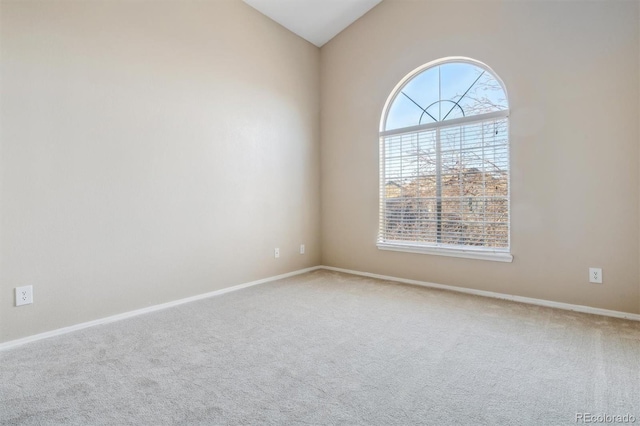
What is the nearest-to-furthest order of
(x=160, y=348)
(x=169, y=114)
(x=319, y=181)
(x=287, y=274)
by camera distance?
(x=160, y=348), (x=169, y=114), (x=287, y=274), (x=319, y=181)

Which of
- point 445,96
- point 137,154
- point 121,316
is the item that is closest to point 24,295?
point 121,316

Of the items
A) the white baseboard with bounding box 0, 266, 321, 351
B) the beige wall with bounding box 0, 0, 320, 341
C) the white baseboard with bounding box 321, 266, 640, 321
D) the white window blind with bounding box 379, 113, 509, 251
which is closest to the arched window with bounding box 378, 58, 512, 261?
the white window blind with bounding box 379, 113, 509, 251

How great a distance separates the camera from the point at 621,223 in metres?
2.45

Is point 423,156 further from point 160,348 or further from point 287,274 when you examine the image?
point 160,348

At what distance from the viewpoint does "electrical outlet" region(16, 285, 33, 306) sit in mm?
2025

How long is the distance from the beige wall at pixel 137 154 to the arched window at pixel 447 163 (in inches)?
51.1

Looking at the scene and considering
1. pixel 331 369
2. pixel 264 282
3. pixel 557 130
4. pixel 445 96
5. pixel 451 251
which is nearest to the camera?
pixel 331 369

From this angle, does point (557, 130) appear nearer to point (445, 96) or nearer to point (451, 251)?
point (445, 96)

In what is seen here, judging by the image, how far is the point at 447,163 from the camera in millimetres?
3346

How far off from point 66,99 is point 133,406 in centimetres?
206

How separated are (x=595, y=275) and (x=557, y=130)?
123 centimetres

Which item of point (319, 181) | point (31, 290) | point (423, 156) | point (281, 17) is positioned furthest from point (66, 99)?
point (423, 156)

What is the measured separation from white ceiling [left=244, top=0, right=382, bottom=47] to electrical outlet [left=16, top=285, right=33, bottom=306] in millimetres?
3258

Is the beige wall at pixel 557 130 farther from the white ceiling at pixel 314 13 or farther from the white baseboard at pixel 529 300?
the white ceiling at pixel 314 13
